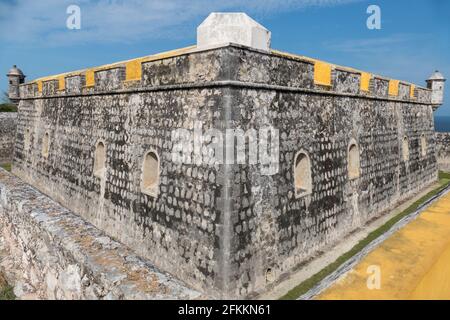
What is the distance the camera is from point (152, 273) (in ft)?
20.5

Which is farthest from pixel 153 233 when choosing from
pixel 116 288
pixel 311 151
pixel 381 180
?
pixel 381 180

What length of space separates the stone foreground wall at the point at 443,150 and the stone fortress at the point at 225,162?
987 centimetres

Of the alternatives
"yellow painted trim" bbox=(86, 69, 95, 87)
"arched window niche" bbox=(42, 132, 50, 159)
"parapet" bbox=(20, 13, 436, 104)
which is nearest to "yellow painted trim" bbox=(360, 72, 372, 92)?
"parapet" bbox=(20, 13, 436, 104)

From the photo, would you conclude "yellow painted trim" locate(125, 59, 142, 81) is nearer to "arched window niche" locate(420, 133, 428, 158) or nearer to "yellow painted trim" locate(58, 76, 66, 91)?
"yellow painted trim" locate(58, 76, 66, 91)

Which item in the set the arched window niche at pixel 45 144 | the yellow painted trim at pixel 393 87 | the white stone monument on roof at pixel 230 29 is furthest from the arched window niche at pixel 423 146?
the arched window niche at pixel 45 144

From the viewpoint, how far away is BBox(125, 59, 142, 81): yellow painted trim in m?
8.52

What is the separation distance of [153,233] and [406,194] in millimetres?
10418

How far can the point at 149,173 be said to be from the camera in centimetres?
838

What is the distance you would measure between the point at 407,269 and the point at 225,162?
127 inches

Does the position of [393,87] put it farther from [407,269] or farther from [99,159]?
[99,159]

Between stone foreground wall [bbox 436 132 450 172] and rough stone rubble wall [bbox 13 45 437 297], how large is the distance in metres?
10.0

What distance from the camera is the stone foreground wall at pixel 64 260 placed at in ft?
19.0

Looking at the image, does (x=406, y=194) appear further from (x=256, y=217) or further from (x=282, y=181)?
(x=256, y=217)

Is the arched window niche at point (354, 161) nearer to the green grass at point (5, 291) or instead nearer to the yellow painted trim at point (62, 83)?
the green grass at point (5, 291)
